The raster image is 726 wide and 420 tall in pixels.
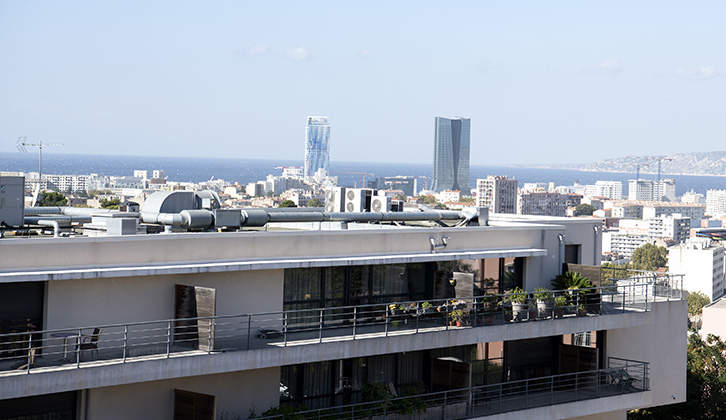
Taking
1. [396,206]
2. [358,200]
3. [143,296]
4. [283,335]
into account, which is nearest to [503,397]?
[283,335]

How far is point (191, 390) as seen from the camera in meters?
17.9

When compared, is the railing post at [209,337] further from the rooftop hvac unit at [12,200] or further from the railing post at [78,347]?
the rooftop hvac unit at [12,200]

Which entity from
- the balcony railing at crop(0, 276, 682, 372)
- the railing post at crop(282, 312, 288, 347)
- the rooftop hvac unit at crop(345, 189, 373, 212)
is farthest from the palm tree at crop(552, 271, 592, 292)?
the railing post at crop(282, 312, 288, 347)

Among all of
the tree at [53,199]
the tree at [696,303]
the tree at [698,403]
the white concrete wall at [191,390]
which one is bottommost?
the tree at [696,303]

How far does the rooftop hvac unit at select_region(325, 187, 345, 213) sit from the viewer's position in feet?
89.8

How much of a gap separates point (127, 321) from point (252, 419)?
3.05 metres

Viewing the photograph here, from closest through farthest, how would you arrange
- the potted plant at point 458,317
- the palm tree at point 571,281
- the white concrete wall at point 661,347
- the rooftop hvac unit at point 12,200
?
the rooftop hvac unit at point 12,200
the potted plant at point 458,317
the palm tree at point 571,281
the white concrete wall at point 661,347

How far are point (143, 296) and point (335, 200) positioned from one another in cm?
1085

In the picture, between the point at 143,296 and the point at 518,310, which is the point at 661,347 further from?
the point at 143,296

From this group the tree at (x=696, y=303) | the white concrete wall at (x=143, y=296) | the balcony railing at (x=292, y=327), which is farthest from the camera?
the tree at (x=696, y=303)

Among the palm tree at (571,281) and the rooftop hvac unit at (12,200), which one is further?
the palm tree at (571,281)

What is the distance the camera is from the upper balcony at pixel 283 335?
617 inches

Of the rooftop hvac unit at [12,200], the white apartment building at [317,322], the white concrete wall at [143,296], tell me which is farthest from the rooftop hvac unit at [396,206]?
the rooftop hvac unit at [12,200]

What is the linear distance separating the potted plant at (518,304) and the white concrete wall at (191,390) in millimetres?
6377
